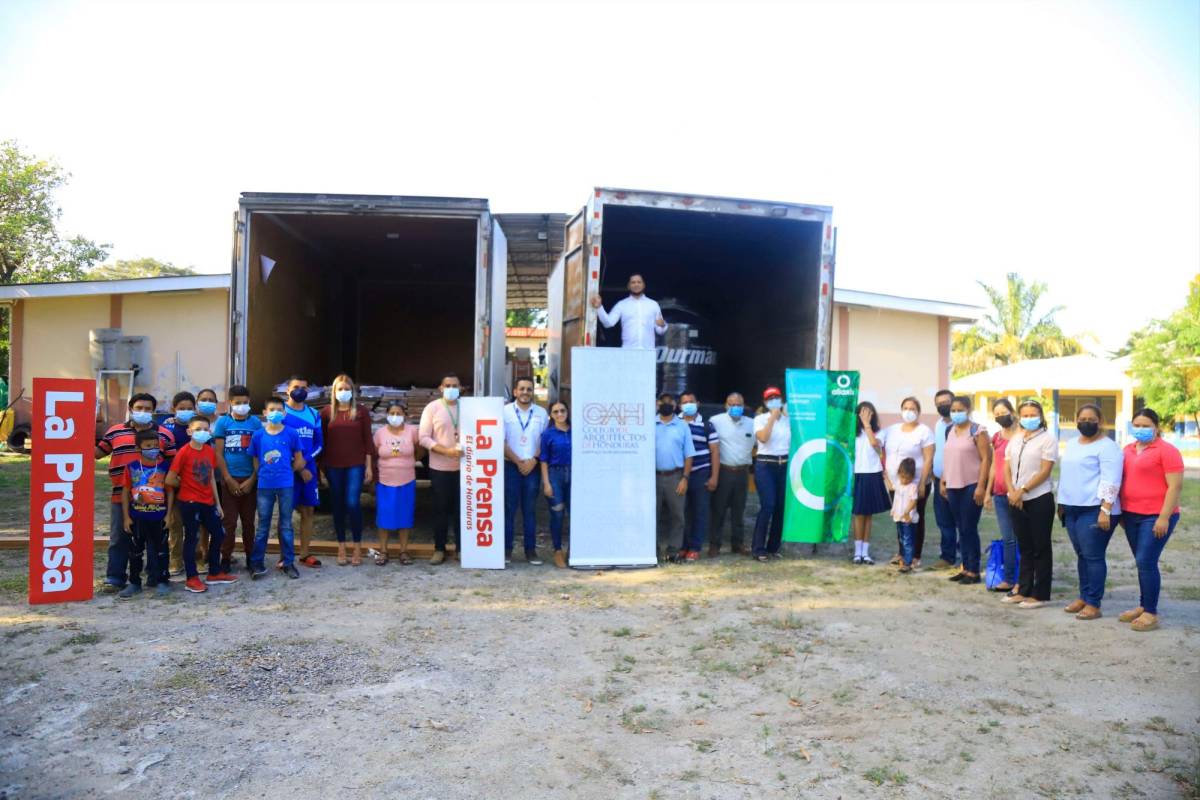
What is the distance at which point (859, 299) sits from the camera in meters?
18.6

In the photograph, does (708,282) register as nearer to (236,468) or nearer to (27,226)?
(236,468)

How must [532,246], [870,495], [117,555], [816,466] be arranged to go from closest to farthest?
[117,555]
[870,495]
[816,466]
[532,246]

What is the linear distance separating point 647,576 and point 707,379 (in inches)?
139

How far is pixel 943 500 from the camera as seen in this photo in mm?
7578

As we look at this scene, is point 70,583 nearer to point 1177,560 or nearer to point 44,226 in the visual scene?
point 1177,560

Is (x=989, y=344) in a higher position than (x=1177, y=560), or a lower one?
higher

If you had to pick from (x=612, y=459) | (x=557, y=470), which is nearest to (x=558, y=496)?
(x=557, y=470)

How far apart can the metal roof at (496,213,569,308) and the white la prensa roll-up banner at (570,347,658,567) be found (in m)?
2.61

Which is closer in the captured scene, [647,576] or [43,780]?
[43,780]

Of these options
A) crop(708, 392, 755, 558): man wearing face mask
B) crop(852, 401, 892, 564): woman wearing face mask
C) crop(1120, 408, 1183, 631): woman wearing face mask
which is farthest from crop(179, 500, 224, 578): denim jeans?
crop(1120, 408, 1183, 631): woman wearing face mask

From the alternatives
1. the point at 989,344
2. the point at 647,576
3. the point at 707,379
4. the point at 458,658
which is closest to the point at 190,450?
the point at 458,658

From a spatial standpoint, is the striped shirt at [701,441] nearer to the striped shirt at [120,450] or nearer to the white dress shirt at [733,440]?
the white dress shirt at [733,440]

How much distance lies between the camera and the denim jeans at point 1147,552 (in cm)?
571

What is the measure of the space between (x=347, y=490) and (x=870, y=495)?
5.00 m
